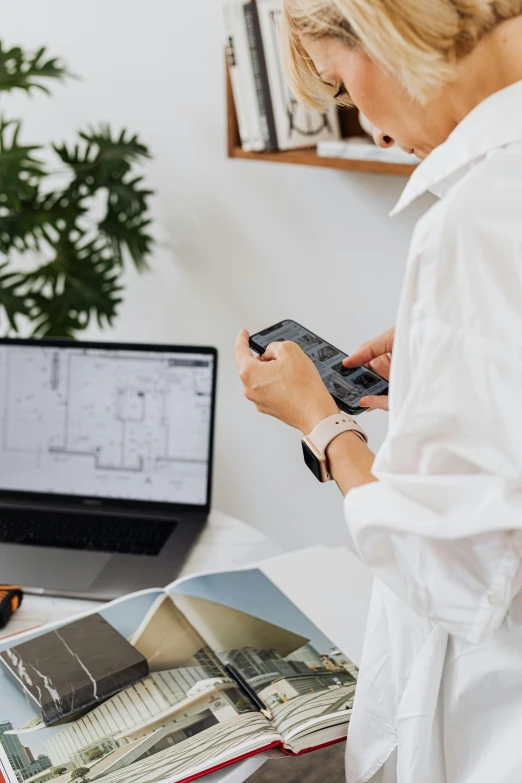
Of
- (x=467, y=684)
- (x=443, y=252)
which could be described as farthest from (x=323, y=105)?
(x=467, y=684)

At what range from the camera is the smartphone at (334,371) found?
0.83 metres

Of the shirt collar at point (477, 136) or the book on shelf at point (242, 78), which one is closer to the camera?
the shirt collar at point (477, 136)

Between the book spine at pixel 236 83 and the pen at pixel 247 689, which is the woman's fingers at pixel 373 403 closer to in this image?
the pen at pixel 247 689

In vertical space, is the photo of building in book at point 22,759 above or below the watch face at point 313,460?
below

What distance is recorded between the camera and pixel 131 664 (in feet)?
2.80

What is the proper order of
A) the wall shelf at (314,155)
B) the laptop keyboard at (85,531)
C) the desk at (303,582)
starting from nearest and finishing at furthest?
the desk at (303,582) → the laptop keyboard at (85,531) → the wall shelf at (314,155)

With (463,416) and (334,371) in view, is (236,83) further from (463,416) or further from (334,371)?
(463,416)

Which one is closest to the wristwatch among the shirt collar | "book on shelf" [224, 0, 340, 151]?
the shirt collar

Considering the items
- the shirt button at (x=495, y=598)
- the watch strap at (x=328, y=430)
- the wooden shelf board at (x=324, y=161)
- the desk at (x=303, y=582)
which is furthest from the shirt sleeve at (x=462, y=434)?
the wooden shelf board at (x=324, y=161)

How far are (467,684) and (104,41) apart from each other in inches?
63.3

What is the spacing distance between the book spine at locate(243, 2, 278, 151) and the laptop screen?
42 cm

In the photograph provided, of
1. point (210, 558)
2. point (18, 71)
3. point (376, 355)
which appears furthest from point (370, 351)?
point (18, 71)

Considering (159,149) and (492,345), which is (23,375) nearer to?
(159,149)

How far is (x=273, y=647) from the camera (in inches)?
36.2
